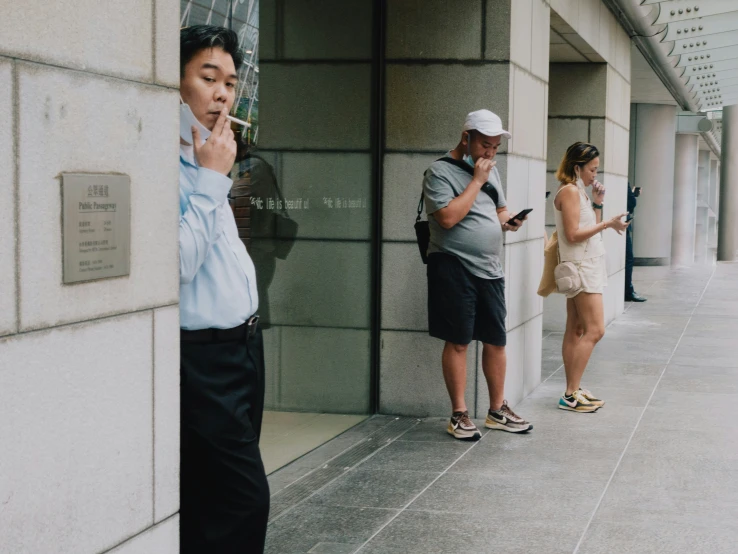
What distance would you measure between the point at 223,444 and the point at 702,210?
128 feet

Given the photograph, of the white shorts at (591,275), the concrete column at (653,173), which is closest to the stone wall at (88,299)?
the white shorts at (591,275)

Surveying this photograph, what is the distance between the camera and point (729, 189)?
98.8ft

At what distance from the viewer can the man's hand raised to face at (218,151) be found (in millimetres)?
2846

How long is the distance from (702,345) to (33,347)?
380 inches

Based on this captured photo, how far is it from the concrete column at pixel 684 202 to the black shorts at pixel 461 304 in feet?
68.6

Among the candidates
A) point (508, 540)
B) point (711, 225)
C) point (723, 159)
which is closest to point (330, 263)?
point (508, 540)

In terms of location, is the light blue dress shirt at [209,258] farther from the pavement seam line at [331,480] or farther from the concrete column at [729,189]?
the concrete column at [729,189]

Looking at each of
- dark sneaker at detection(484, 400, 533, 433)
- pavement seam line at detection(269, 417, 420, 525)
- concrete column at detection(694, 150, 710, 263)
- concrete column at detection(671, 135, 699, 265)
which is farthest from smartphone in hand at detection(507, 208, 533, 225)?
concrete column at detection(694, 150, 710, 263)

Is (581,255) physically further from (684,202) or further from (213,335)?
(684,202)

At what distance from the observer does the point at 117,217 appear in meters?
2.60

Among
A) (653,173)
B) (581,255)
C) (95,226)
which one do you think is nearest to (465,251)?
(581,255)

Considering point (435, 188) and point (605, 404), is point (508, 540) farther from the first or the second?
point (605, 404)

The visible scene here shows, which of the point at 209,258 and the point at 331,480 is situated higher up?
the point at 209,258

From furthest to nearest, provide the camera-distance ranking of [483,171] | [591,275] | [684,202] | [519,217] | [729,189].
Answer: [729,189], [684,202], [591,275], [519,217], [483,171]
